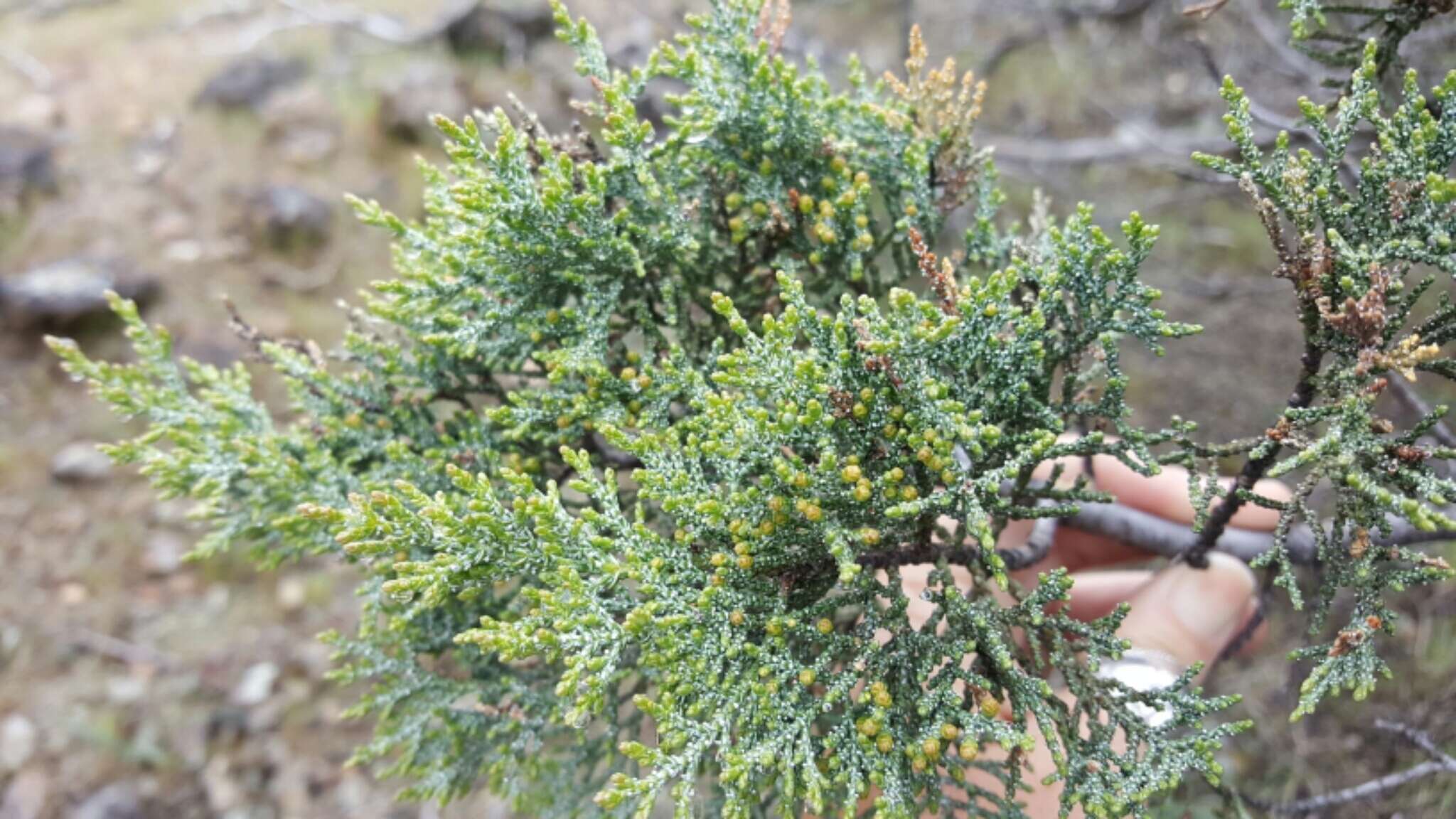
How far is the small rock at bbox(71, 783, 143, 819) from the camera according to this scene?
4.53m

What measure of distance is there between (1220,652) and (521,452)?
8.04 feet

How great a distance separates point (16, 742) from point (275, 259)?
3.70 meters

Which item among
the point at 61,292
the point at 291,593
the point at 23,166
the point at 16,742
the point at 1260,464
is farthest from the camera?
the point at 23,166

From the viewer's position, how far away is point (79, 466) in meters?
5.70

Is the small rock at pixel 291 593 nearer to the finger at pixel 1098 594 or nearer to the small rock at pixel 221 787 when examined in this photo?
the small rock at pixel 221 787

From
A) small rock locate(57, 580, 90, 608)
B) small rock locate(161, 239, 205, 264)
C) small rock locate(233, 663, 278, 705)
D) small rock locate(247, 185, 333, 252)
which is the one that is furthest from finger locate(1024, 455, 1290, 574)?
small rock locate(161, 239, 205, 264)

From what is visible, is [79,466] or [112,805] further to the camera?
[79,466]

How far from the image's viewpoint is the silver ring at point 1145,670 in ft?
8.11

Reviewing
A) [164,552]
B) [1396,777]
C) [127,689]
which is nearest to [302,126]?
[164,552]

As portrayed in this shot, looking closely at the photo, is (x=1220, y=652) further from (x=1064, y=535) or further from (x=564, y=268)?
(x=564, y=268)

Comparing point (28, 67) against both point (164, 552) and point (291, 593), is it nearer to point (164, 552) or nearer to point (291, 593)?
point (164, 552)

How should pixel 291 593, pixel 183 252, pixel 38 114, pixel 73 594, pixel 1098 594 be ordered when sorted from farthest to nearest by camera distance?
pixel 38 114 → pixel 183 252 → pixel 291 593 → pixel 73 594 → pixel 1098 594

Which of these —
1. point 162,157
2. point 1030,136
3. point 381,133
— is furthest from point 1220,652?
point 162,157

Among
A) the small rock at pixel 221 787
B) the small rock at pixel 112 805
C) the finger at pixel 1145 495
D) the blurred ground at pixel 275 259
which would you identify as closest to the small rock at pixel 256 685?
the blurred ground at pixel 275 259
